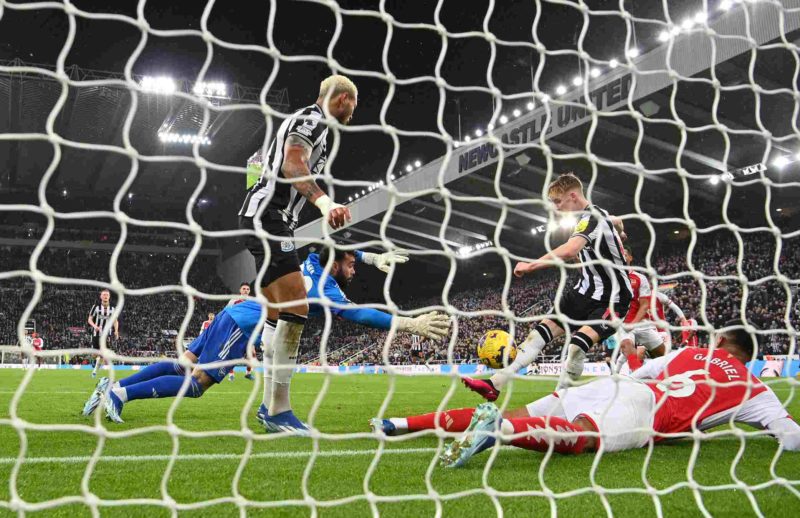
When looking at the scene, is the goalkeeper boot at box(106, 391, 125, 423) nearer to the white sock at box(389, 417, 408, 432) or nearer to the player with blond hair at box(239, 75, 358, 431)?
the player with blond hair at box(239, 75, 358, 431)

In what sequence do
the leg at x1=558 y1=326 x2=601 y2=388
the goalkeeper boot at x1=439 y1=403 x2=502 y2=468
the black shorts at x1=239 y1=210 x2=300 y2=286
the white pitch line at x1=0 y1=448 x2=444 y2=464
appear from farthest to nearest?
the leg at x1=558 y1=326 x2=601 y2=388, the black shorts at x1=239 y1=210 x2=300 y2=286, the white pitch line at x1=0 y1=448 x2=444 y2=464, the goalkeeper boot at x1=439 y1=403 x2=502 y2=468

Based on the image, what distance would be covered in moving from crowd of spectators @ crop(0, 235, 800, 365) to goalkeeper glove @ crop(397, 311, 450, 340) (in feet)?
45.1

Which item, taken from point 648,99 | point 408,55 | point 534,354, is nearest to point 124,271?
point 408,55

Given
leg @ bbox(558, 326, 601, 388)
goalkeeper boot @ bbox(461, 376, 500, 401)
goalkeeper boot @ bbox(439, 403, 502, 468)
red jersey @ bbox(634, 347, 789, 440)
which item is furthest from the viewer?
leg @ bbox(558, 326, 601, 388)

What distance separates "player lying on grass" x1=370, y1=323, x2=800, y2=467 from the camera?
2.80 m

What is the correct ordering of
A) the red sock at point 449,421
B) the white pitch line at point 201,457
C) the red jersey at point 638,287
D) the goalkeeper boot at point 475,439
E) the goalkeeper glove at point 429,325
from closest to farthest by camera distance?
the goalkeeper boot at point 475,439 → the white pitch line at point 201,457 → the goalkeeper glove at point 429,325 → the red sock at point 449,421 → the red jersey at point 638,287

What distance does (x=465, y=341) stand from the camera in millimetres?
23969

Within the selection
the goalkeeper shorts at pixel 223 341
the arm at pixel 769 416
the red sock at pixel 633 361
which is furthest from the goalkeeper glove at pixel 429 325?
the red sock at pixel 633 361

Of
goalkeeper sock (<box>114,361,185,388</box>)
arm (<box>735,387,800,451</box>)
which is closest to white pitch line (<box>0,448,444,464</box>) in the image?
goalkeeper sock (<box>114,361,185,388</box>)

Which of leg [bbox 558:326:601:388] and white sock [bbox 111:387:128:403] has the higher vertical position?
leg [bbox 558:326:601:388]

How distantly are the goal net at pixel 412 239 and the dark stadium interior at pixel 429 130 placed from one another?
128 mm

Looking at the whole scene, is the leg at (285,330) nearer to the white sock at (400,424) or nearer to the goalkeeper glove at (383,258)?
the goalkeeper glove at (383,258)

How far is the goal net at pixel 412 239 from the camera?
213 cm

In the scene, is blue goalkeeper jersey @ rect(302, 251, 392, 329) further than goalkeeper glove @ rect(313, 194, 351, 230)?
Yes
